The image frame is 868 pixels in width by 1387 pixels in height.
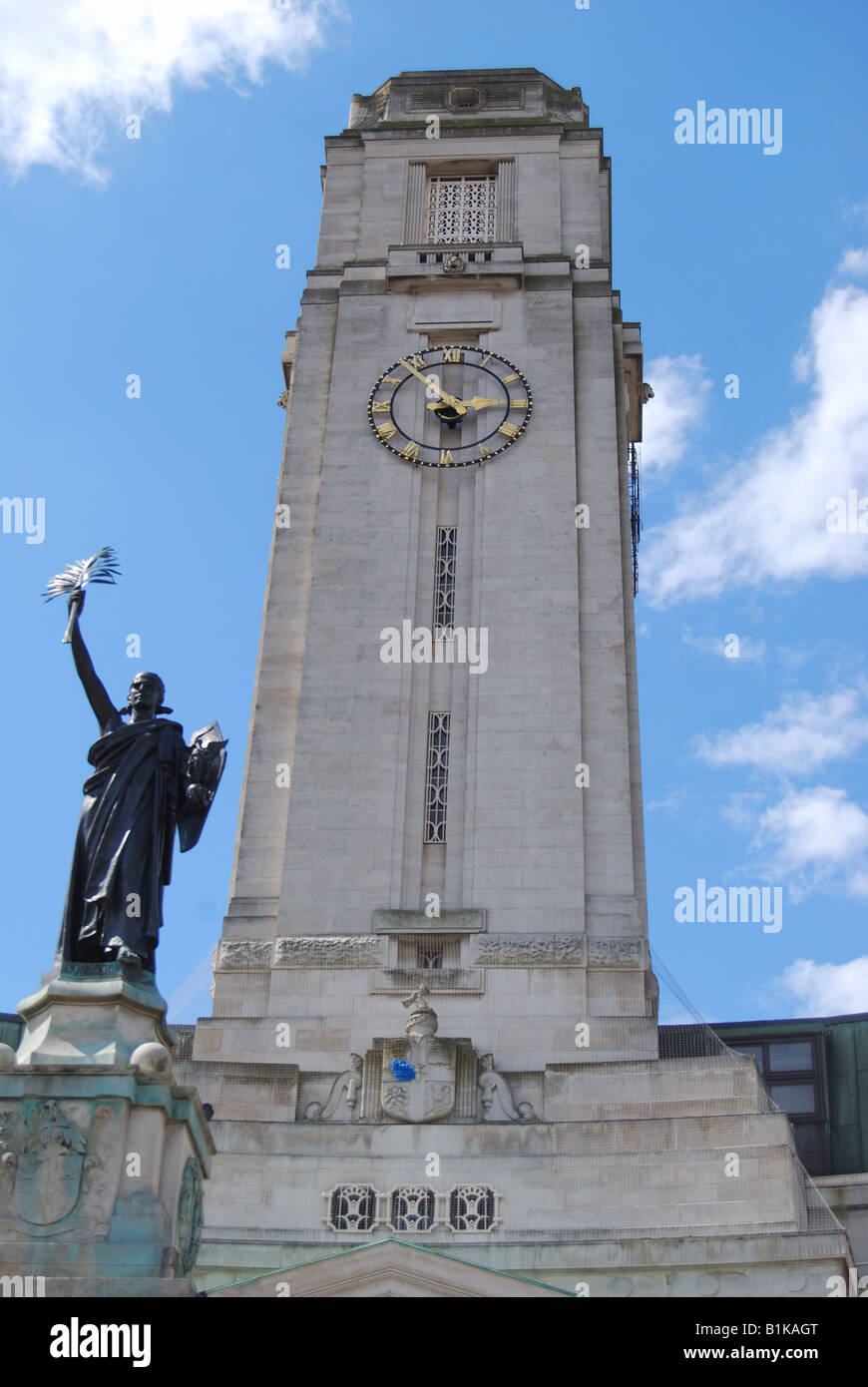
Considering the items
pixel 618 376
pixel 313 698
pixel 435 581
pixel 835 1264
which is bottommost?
pixel 835 1264

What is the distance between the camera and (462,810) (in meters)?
38.6

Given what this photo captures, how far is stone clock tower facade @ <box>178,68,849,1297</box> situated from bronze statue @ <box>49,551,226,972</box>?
26.0 feet

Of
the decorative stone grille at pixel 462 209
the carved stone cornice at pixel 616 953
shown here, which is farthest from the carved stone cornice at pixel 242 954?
the decorative stone grille at pixel 462 209

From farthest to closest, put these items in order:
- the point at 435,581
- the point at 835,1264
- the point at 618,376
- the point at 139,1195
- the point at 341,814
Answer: the point at 618,376 < the point at 435,581 < the point at 341,814 < the point at 835,1264 < the point at 139,1195

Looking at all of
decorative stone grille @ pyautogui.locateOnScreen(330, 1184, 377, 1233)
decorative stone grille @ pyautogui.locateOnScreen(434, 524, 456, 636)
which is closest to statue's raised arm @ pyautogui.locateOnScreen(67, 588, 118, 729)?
decorative stone grille @ pyautogui.locateOnScreen(330, 1184, 377, 1233)

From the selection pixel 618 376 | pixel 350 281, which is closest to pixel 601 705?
pixel 618 376

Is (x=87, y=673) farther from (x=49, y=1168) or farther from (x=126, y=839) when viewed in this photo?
(x=49, y=1168)

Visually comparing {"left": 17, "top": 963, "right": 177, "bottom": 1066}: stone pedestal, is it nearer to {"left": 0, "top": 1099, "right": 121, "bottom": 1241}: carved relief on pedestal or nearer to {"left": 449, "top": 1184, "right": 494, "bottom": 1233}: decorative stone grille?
{"left": 0, "top": 1099, "right": 121, "bottom": 1241}: carved relief on pedestal

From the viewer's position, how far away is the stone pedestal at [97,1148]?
48.9 ft

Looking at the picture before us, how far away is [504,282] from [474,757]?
13.8 m

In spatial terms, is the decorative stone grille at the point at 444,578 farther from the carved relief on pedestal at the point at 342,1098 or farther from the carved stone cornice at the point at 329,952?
the carved relief on pedestal at the point at 342,1098
